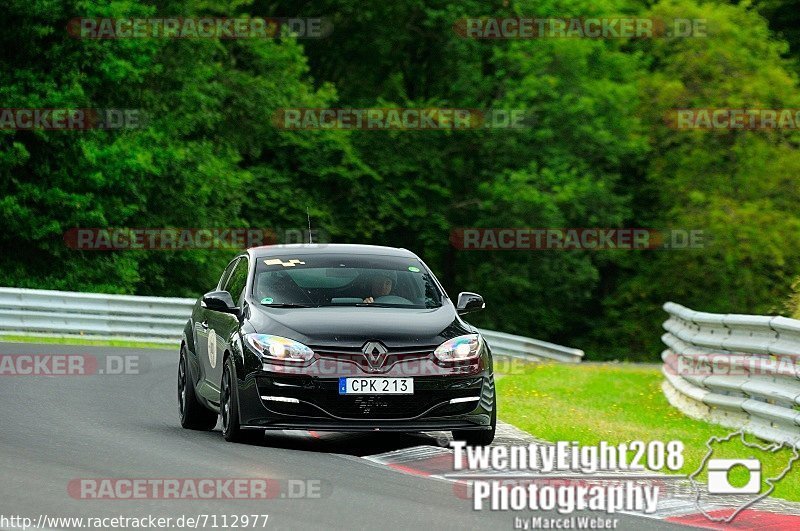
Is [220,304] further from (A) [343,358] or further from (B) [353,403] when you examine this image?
(B) [353,403]

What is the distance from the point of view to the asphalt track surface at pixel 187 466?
9.16 metres

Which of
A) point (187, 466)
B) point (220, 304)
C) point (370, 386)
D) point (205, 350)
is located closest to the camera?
point (187, 466)

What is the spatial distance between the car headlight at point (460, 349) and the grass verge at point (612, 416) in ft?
5.00

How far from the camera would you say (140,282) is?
4219 centimetres

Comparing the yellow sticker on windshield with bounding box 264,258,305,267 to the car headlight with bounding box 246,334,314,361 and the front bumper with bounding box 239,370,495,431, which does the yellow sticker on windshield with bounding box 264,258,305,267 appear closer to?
the car headlight with bounding box 246,334,314,361

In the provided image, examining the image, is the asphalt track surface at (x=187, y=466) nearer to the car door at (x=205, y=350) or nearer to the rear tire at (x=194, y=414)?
the rear tire at (x=194, y=414)

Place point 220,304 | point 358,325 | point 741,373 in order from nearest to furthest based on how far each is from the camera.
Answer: point 358,325
point 220,304
point 741,373

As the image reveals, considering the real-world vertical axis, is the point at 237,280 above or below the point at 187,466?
above

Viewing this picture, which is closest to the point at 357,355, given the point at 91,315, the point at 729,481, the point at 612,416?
the point at 729,481

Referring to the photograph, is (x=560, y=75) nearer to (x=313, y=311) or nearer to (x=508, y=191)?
(x=508, y=191)

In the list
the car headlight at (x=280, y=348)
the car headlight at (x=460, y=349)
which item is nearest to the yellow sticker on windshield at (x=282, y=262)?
the car headlight at (x=280, y=348)

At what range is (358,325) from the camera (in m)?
12.3

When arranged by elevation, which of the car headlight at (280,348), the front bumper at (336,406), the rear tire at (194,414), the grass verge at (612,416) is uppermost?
the car headlight at (280,348)

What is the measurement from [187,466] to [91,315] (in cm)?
1888
